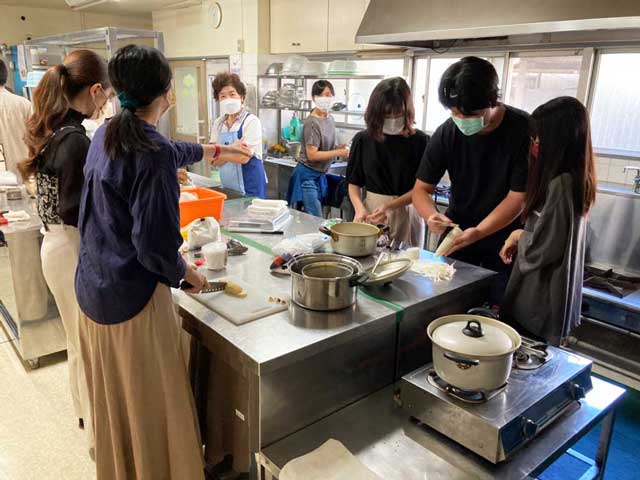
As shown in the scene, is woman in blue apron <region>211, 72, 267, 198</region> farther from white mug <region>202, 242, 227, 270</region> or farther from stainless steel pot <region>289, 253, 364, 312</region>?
stainless steel pot <region>289, 253, 364, 312</region>

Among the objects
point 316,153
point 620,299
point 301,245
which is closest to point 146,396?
point 301,245

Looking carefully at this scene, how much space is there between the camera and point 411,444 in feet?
4.44

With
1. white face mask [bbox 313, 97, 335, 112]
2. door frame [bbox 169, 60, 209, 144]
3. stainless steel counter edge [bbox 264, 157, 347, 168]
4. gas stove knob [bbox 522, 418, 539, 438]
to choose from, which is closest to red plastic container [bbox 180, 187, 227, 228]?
gas stove knob [bbox 522, 418, 539, 438]

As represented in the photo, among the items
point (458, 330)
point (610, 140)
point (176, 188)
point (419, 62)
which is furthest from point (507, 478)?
point (419, 62)

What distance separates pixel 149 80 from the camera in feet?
4.39

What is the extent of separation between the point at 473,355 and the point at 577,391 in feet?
1.51

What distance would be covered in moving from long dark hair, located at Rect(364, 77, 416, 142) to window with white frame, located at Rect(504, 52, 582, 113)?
143cm

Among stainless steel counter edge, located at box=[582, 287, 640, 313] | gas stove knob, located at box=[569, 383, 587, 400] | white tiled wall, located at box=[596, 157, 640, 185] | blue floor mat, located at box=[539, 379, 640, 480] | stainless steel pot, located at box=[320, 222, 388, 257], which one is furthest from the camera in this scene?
white tiled wall, located at box=[596, 157, 640, 185]

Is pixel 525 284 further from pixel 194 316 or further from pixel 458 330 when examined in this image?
pixel 194 316

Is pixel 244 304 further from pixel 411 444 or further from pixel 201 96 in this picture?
pixel 201 96

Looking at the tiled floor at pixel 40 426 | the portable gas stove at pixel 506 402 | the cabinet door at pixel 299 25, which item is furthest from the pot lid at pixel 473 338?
the cabinet door at pixel 299 25

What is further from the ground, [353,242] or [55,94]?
[55,94]

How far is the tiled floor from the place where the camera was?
2133mm

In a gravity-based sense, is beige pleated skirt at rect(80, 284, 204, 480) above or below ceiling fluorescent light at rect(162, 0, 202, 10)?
below
